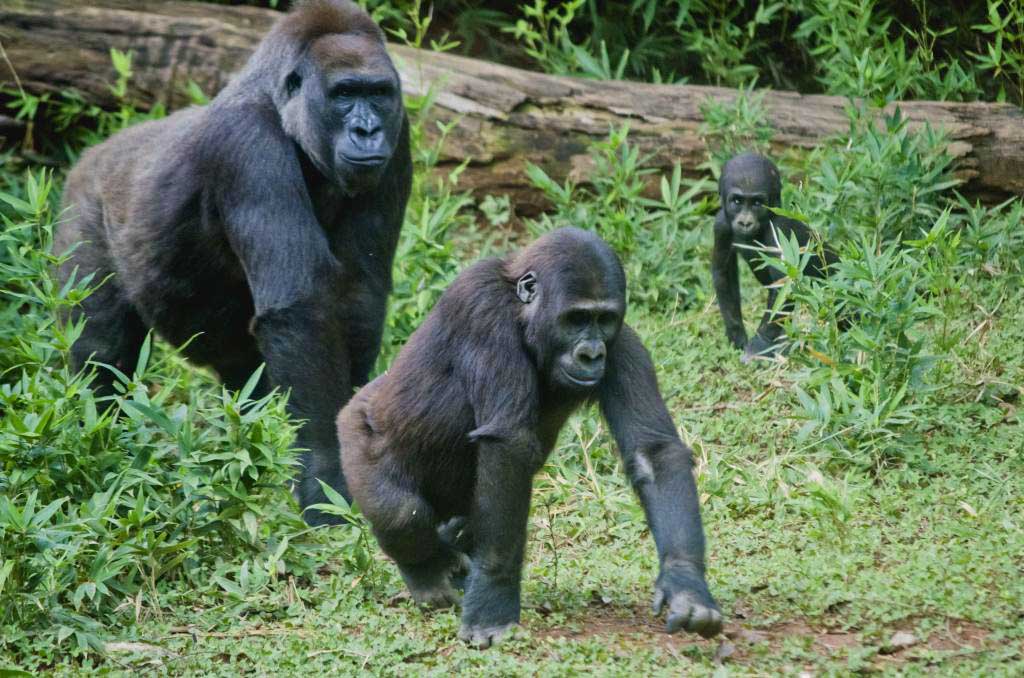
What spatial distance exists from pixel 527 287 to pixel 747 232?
308 centimetres

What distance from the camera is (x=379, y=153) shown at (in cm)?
543

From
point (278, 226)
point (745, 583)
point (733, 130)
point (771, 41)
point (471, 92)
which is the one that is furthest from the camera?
point (771, 41)

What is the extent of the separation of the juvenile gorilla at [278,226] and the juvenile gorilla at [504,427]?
3.09 ft

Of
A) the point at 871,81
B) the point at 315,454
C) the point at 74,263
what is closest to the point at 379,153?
the point at 315,454

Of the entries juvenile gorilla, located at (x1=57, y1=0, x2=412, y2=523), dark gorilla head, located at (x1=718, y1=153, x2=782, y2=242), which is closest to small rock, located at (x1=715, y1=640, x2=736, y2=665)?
juvenile gorilla, located at (x1=57, y1=0, x2=412, y2=523)

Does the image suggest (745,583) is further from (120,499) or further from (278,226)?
(278,226)

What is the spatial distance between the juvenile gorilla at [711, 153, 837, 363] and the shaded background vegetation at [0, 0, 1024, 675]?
0.75 ft

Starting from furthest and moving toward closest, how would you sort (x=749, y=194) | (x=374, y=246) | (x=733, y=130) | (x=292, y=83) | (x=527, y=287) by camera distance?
(x=733, y=130), (x=749, y=194), (x=374, y=246), (x=292, y=83), (x=527, y=287)

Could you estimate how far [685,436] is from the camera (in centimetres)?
586

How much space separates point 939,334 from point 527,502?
10.5 ft

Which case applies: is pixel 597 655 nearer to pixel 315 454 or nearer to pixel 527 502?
pixel 527 502

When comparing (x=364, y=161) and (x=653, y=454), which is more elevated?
(x=364, y=161)

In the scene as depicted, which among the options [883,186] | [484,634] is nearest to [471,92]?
[883,186]

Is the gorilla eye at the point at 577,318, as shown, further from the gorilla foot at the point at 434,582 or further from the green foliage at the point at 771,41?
the green foliage at the point at 771,41
